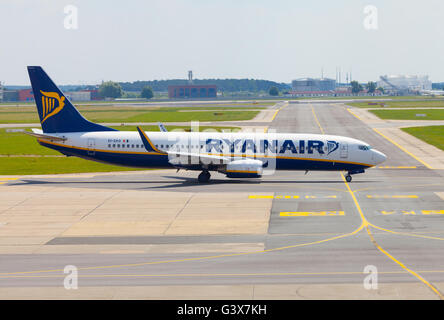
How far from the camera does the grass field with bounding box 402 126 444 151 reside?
82.8m

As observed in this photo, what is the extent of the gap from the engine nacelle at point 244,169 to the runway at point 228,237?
101 centimetres

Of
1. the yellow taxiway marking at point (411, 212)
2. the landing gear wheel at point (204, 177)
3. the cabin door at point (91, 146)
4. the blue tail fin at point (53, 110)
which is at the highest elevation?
the blue tail fin at point (53, 110)

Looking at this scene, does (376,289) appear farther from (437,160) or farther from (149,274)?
(437,160)

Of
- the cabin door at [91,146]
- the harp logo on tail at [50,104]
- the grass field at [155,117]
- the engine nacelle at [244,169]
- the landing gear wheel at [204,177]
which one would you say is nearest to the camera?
the engine nacelle at [244,169]

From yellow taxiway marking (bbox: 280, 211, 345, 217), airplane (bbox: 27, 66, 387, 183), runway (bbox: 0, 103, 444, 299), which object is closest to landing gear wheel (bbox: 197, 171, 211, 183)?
airplane (bbox: 27, 66, 387, 183)

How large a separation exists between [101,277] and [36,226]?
1204 cm

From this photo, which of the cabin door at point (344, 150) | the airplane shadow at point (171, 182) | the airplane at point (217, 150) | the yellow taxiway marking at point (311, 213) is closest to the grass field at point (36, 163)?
the airplane shadow at point (171, 182)

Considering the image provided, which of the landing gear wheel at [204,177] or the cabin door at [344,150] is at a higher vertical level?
the cabin door at [344,150]

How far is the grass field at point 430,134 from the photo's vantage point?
272 feet

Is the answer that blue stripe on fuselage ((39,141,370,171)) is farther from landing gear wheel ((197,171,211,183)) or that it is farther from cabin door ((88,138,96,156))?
landing gear wheel ((197,171,211,183))

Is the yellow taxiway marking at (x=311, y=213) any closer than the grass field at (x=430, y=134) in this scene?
Yes

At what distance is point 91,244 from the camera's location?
106ft

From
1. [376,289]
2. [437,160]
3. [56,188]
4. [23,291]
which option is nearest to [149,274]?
[23,291]

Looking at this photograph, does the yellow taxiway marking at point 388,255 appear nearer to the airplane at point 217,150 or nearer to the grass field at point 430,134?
the airplane at point 217,150
